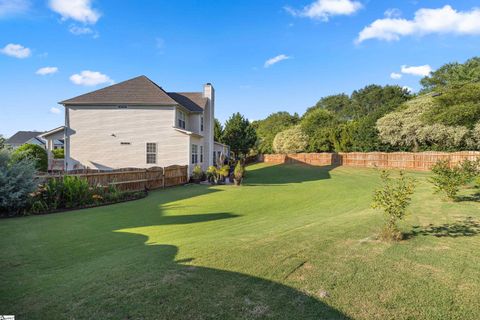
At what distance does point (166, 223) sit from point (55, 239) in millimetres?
2607

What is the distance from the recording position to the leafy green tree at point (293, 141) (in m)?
43.9

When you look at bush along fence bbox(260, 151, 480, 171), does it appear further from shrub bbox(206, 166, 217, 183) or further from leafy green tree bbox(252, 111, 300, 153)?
leafy green tree bbox(252, 111, 300, 153)

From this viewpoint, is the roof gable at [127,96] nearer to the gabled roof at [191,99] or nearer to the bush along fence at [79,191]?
the gabled roof at [191,99]

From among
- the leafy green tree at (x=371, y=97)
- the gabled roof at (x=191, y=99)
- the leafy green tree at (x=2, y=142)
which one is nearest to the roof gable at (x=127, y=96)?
the gabled roof at (x=191, y=99)

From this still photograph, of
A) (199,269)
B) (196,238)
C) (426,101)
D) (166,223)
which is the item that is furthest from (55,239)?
(426,101)

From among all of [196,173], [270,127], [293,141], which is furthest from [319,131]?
[270,127]

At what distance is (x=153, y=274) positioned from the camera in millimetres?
3594

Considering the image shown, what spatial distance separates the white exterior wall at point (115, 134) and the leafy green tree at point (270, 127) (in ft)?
126

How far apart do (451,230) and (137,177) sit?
13384 mm

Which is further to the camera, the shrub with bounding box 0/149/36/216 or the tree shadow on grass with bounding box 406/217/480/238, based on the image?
the shrub with bounding box 0/149/36/216

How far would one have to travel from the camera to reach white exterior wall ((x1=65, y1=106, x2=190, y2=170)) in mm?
19250

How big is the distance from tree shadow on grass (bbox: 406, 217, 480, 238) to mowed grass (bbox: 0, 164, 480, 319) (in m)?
0.02

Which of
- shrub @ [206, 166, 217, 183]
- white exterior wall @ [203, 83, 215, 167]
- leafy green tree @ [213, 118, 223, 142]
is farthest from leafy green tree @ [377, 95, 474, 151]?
shrub @ [206, 166, 217, 183]

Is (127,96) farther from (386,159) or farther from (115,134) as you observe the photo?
(386,159)
